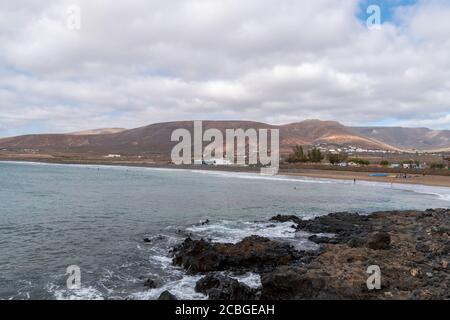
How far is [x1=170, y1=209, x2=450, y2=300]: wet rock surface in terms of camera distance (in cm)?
1188

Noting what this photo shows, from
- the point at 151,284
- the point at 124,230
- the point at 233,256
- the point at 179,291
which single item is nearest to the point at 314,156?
the point at 124,230

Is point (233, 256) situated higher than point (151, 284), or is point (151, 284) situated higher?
point (233, 256)

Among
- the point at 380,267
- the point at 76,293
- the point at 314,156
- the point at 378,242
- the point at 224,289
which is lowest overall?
the point at 76,293

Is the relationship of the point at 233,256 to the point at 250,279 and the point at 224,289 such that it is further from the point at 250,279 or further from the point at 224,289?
the point at 224,289

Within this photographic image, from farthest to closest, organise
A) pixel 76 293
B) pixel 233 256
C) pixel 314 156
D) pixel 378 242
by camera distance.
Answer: pixel 314 156, pixel 378 242, pixel 233 256, pixel 76 293

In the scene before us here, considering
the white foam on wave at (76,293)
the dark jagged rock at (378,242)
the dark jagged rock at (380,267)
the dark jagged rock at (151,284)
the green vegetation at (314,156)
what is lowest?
the white foam on wave at (76,293)

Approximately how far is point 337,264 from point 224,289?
15.3 feet

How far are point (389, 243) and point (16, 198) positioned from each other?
3620 centimetres

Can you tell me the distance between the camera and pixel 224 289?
41.5 feet

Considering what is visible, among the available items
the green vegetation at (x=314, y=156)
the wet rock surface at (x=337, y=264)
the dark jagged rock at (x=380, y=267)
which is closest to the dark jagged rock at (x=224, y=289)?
the wet rock surface at (x=337, y=264)

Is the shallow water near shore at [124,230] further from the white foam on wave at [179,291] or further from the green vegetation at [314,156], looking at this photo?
the green vegetation at [314,156]

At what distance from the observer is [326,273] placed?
43.8 ft

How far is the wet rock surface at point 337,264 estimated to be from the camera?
1188 centimetres
